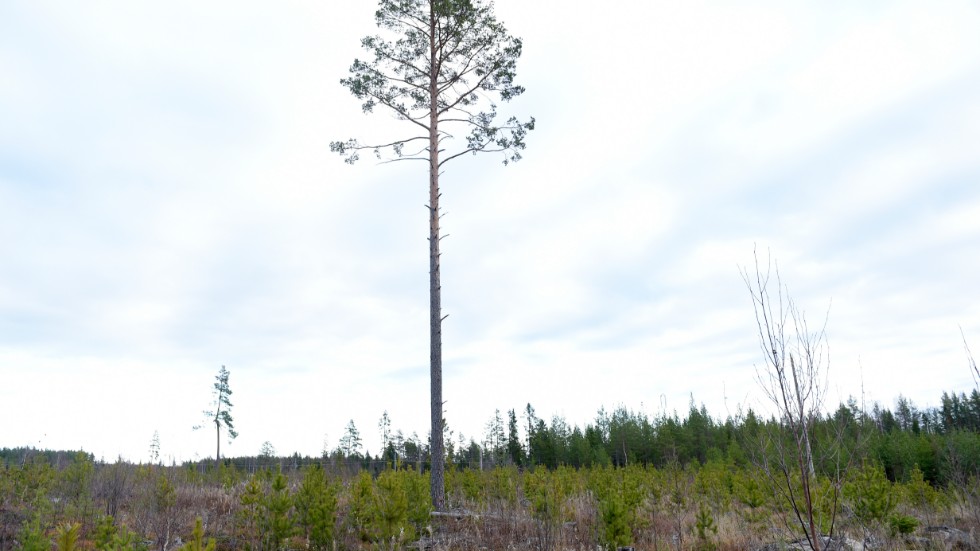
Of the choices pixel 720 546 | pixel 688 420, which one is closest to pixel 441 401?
pixel 720 546

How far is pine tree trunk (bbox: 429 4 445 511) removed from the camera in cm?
1202

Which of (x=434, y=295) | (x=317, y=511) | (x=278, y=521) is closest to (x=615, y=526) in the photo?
(x=317, y=511)

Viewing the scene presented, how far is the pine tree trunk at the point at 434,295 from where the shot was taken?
1202 centimetres

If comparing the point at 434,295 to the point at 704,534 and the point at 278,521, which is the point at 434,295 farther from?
the point at 704,534

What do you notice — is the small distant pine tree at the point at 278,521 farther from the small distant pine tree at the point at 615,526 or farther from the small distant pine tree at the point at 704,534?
the small distant pine tree at the point at 704,534

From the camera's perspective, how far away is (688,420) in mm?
51125

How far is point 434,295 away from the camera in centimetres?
1281

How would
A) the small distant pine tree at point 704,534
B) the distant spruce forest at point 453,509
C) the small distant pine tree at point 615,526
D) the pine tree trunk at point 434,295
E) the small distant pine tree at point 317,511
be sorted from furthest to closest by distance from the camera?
the pine tree trunk at point 434,295 < the small distant pine tree at point 704,534 < the small distant pine tree at point 317,511 < the small distant pine tree at point 615,526 < the distant spruce forest at point 453,509

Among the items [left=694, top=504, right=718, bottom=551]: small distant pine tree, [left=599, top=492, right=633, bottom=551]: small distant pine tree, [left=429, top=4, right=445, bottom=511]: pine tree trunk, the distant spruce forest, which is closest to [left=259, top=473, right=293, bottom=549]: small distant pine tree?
the distant spruce forest

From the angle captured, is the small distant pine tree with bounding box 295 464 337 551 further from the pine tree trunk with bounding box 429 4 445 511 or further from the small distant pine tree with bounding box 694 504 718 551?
the small distant pine tree with bounding box 694 504 718 551

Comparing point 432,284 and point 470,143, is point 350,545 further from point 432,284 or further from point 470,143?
point 470,143

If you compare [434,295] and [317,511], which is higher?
[434,295]

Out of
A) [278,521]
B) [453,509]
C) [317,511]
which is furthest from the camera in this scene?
[453,509]

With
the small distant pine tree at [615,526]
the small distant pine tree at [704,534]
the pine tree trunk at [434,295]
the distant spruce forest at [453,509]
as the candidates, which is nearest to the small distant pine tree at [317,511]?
the distant spruce forest at [453,509]
